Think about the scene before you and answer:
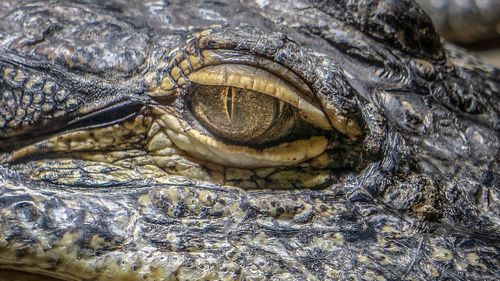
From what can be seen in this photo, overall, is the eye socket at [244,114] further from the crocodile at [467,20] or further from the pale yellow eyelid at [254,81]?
the crocodile at [467,20]

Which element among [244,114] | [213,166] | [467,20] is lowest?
[467,20]

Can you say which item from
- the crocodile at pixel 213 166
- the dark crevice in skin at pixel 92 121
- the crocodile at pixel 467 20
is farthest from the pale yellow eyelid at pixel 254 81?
the crocodile at pixel 467 20

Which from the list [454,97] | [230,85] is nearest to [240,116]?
[230,85]

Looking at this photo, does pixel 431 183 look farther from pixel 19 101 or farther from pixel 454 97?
pixel 19 101

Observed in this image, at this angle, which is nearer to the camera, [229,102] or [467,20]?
[229,102]

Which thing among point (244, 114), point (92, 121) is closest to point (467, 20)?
point (244, 114)

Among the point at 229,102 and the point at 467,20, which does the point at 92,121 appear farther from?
the point at 467,20

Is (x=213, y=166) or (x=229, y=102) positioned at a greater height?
(x=229, y=102)

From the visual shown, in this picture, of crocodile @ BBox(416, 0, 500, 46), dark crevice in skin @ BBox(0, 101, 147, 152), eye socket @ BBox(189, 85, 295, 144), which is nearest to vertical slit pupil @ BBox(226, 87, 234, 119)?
eye socket @ BBox(189, 85, 295, 144)
